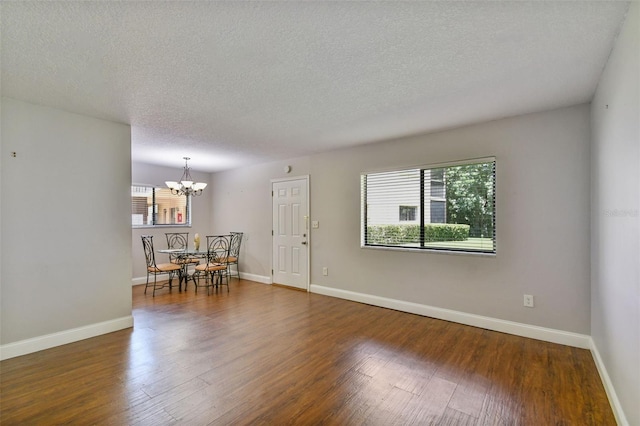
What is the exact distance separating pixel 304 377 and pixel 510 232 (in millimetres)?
2714

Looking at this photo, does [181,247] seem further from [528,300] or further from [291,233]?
[528,300]

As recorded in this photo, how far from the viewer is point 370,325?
11.9 ft

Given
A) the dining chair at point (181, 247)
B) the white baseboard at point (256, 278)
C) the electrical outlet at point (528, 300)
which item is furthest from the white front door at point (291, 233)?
the electrical outlet at point (528, 300)

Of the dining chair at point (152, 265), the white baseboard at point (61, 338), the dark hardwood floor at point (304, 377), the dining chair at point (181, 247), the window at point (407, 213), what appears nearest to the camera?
the dark hardwood floor at point (304, 377)

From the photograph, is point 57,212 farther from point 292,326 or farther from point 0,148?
point 292,326

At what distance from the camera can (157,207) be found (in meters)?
6.25

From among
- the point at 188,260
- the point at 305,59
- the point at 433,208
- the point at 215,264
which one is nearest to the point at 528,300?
the point at 433,208

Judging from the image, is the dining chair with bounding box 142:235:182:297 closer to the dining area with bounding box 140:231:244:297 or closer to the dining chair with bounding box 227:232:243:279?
the dining area with bounding box 140:231:244:297

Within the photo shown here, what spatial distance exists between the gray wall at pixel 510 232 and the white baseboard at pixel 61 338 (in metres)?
3.04

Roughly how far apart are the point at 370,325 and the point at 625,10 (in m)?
3.38

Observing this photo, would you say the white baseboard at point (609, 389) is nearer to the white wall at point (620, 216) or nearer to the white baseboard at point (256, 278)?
the white wall at point (620, 216)

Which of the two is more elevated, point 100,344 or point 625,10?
point 625,10

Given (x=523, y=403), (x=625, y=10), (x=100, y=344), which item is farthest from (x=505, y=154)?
(x=100, y=344)

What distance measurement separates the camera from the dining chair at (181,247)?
5809mm
